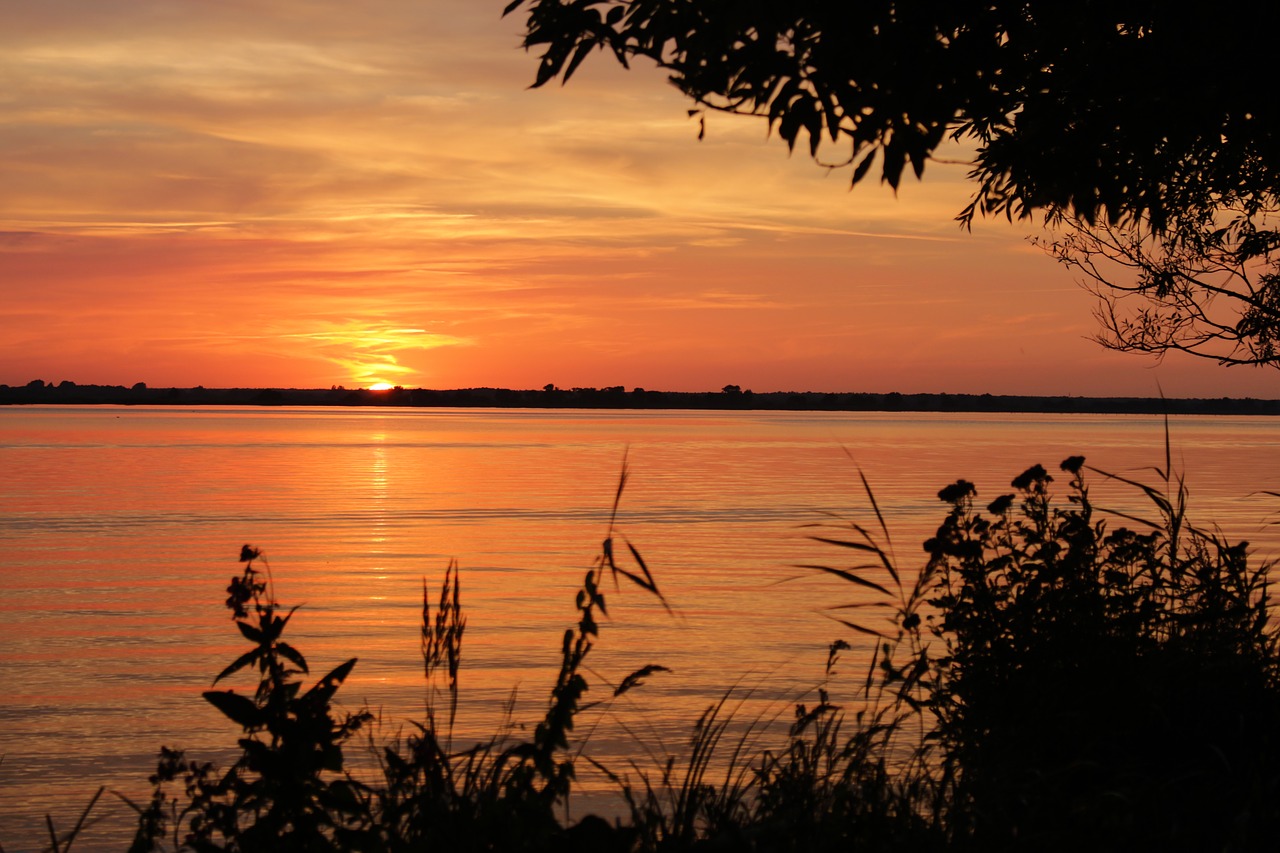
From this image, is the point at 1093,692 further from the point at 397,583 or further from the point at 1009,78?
the point at 397,583

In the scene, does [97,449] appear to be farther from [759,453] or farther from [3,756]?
[3,756]

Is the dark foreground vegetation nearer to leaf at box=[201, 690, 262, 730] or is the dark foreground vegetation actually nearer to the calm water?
leaf at box=[201, 690, 262, 730]

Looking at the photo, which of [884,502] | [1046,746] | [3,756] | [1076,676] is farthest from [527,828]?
[884,502]

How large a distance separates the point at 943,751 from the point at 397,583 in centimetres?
1099

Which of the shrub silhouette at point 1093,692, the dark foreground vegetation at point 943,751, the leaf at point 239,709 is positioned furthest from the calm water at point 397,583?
the leaf at point 239,709

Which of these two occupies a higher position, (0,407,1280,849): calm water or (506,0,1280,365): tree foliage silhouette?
(506,0,1280,365): tree foliage silhouette

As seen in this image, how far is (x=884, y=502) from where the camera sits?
3108 centimetres

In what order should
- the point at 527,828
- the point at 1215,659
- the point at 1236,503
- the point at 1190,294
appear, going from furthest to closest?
the point at 1236,503, the point at 1190,294, the point at 1215,659, the point at 527,828

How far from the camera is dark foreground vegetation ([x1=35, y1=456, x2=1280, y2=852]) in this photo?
15.3ft

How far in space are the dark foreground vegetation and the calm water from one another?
5.72 ft

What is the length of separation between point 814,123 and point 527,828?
10.7ft

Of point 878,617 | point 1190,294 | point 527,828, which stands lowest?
point 878,617

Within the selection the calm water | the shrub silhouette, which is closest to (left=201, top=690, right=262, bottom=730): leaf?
the shrub silhouette

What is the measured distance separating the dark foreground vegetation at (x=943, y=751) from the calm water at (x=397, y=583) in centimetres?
174
